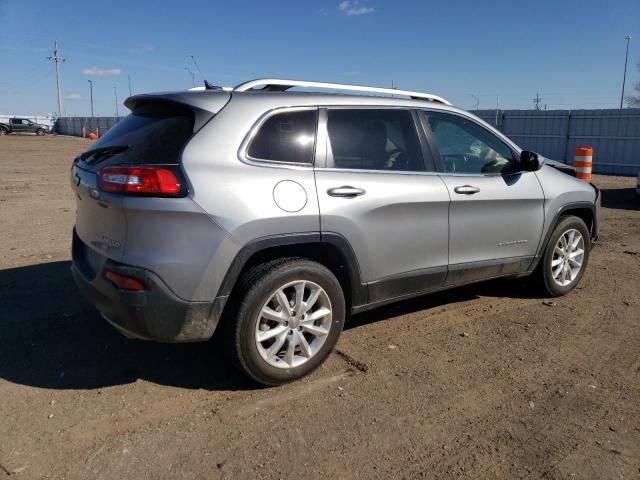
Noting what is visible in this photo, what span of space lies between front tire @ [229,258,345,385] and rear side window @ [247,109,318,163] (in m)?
0.64

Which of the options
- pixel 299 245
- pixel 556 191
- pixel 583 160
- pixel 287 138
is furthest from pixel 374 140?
pixel 583 160

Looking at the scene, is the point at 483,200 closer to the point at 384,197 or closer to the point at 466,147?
the point at 466,147

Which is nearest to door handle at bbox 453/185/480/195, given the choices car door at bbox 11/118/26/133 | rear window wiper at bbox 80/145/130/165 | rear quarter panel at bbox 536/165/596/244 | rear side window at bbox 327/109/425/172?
rear side window at bbox 327/109/425/172

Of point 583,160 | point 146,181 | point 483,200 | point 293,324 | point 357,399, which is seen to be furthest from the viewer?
point 583,160

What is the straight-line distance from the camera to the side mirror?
466 centimetres

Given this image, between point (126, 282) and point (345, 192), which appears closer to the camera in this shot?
point (126, 282)

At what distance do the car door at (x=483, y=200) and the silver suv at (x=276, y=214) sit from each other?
0.02 m

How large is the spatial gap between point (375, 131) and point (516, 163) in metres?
1.52

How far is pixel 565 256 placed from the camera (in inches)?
206

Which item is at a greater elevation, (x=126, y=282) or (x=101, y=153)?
(x=101, y=153)

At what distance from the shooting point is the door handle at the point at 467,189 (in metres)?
4.18

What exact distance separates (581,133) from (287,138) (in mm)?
19422

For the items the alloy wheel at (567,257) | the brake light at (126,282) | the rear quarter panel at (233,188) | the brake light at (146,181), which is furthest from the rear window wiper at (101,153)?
the alloy wheel at (567,257)

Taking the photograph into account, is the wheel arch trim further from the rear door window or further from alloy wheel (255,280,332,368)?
the rear door window
